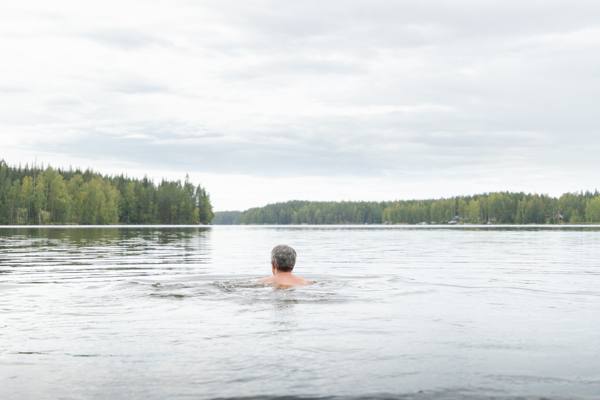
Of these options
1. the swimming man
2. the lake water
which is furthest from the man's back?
the lake water

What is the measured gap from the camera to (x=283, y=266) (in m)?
19.7

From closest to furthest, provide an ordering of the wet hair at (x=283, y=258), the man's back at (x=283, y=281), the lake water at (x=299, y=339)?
the lake water at (x=299, y=339) → the wet hair at (x=283, y=258) → the man's back at (x=283, y=281)

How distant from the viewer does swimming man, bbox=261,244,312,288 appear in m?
19.4

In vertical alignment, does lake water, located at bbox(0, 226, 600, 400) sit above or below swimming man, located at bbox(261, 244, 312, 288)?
below

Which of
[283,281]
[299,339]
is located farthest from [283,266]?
[299,339]

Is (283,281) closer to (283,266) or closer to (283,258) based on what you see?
(283,266)

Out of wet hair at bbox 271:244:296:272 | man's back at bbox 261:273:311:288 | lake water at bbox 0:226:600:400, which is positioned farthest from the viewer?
man's back at bbox 261:273:311:288

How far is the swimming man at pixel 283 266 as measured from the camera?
19406 millimetres

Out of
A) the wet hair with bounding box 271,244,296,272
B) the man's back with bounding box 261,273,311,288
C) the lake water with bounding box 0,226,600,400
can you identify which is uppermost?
the wet hair with bounding box 271,244,296,272

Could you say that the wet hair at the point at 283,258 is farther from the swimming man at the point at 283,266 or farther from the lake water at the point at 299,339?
the lake water at the point at 299,339

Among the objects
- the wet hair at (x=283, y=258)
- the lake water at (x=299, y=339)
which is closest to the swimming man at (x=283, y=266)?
the wet hair at (x=283, y=258)

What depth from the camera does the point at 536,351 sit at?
1055 centimetres

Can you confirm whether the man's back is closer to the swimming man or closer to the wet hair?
the swimming man

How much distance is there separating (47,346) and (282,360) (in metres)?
4.11
